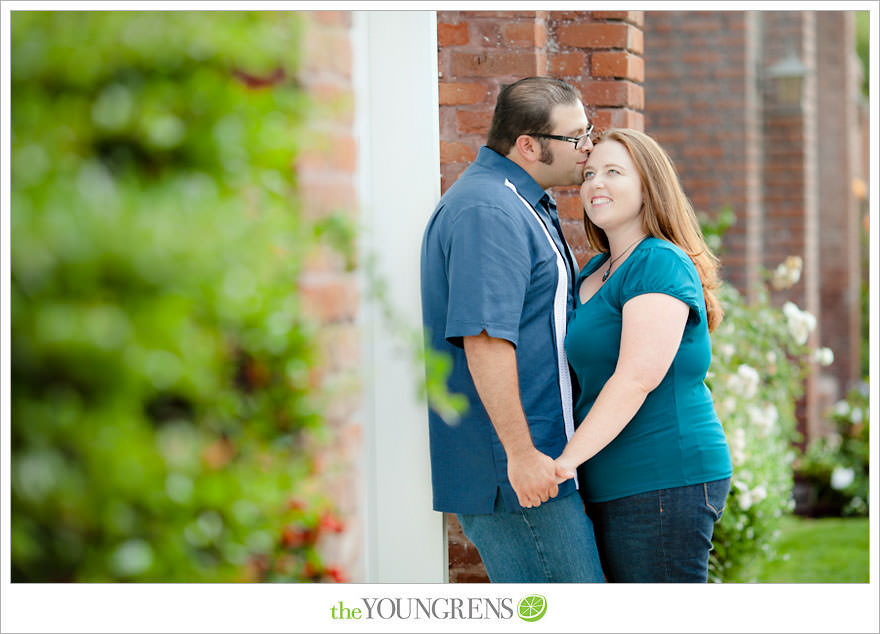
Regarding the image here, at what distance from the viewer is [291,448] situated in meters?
1.15

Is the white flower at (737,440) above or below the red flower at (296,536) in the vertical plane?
below

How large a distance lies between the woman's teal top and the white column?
45 centimetres

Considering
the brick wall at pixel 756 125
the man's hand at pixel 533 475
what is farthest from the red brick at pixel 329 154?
the brick wall at pixel 756 125

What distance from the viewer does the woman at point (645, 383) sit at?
1.92 metres

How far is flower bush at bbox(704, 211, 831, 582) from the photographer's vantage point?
11.0 ft

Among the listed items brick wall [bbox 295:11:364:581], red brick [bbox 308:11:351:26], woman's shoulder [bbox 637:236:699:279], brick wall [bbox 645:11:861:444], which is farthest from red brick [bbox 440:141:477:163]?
brick wall [bbox 645:11:861:444]

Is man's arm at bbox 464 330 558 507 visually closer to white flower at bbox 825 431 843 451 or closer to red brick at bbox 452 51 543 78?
red brick at bbox 452 51 543 78

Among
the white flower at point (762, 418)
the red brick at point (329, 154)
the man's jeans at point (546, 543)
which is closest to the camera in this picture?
the red brick at point (329, 154)

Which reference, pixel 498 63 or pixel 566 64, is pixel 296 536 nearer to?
pixel 498 63

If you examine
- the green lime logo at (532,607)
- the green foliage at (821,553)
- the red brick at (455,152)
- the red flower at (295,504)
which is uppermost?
the red brick at (455,152)

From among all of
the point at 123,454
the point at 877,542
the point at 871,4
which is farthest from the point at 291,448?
the point at 871,4

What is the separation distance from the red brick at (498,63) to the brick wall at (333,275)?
0.92 m

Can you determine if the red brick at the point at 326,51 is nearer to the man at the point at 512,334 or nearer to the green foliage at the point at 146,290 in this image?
the green foliage at the point at 146,290

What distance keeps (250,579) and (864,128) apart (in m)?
12.4
